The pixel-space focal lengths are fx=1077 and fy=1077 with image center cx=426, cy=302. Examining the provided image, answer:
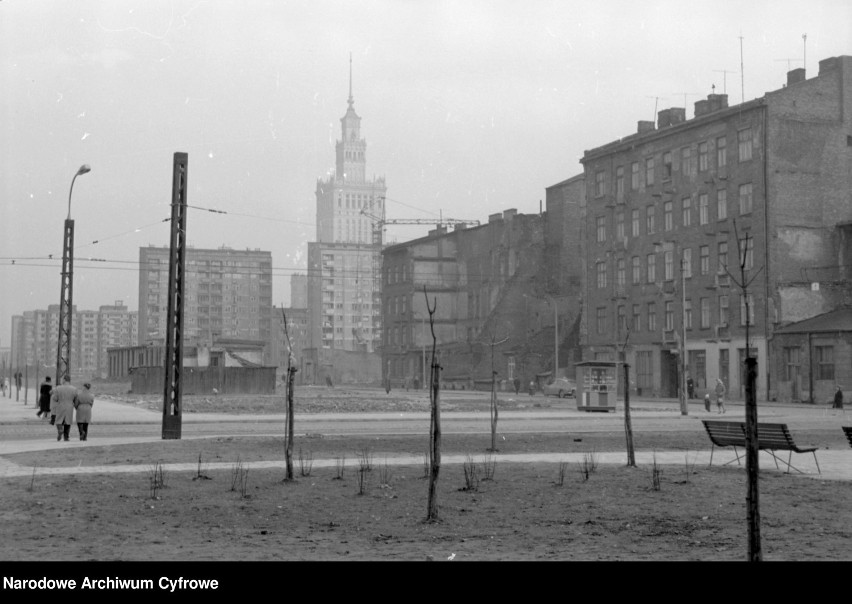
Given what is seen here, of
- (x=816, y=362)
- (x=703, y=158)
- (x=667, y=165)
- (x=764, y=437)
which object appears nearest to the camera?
(x=764, y=437)

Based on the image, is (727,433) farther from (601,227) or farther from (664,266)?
(601,227)

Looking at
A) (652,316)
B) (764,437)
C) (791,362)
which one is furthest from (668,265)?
(764,437)

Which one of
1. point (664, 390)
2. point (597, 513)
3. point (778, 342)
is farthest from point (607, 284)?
point (597, 513)

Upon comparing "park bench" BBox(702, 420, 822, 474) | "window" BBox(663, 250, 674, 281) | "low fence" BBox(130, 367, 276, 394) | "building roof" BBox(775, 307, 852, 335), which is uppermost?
"window" BBox(663, 250, 674, 281)

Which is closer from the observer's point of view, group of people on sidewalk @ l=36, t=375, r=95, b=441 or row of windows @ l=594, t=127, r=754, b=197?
group of people on sidewalk @ l=36, t=375, r=95, b=441

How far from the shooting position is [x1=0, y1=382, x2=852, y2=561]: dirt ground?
9.86 m

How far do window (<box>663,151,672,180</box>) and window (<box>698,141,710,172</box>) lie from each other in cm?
301

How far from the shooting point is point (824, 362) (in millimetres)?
56531

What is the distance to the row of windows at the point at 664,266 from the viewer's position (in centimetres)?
6425

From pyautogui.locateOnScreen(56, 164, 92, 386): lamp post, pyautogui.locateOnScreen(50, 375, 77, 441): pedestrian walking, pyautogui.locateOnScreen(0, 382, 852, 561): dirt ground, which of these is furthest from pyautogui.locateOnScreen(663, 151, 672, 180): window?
pyautogui.locateOnScreen(0, 382, 852, 561): dirt ground

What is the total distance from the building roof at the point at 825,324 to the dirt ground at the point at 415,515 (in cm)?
4148

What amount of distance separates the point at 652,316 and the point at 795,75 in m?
17.5

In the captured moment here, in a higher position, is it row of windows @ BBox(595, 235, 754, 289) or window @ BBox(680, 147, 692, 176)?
window @ BBox(680, 147, 692, 176)

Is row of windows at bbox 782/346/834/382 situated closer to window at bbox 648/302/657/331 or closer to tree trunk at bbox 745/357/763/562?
window at bbox 648/302/657/331
